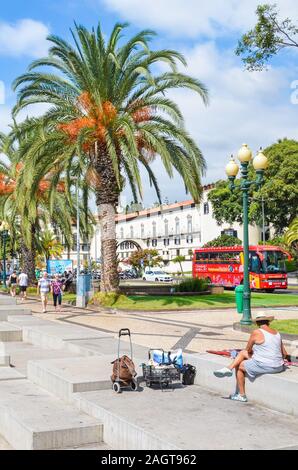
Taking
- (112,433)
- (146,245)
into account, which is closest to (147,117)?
(112,433)

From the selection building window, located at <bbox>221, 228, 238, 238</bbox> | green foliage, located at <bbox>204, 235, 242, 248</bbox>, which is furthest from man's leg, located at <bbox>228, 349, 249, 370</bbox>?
building window, located at <bbox>221, 228, 238, 238</bbox>

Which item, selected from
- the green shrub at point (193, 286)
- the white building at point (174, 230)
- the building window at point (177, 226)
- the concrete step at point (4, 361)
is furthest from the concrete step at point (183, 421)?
the building window at point (177, 226)

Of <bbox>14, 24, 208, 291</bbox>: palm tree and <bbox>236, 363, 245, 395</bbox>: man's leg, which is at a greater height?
<bbox>14, 24, 208, 291</bbox>: palm tree

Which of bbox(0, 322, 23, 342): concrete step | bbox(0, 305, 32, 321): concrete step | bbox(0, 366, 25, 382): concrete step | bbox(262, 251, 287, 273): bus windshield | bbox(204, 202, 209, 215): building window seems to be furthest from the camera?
bbox(204, 202, 209, 215): building window

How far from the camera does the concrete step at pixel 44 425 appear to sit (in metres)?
6.44

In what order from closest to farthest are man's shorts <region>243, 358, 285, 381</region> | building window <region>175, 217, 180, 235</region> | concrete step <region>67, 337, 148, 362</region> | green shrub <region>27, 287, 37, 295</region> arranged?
man's shorts <region>243, 358, 285, 381</region> < concrete step <region>67, 337, 148, 362</region> < green shrub <region>27, 287, 37, 295</region> < building window <region>175, 217, 180, 235</region>

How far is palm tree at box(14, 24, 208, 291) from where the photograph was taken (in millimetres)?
22781

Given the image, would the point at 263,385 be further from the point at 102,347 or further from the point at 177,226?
the point at 177,226

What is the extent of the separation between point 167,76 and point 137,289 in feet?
41.9

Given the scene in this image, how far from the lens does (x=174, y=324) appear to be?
18438 millimetres

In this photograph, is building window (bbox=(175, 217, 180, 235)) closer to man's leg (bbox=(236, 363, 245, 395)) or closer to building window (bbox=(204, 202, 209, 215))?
building window (bbox=(204, 202, 209, 215))

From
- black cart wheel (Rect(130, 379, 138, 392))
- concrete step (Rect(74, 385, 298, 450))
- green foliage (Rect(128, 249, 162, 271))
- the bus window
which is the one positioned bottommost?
concrete step (Rect(74, 385, 298, 450))

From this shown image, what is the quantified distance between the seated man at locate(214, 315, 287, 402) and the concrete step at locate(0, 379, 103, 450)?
1.92m

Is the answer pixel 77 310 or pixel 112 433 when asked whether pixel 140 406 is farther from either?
pixel 77 310
